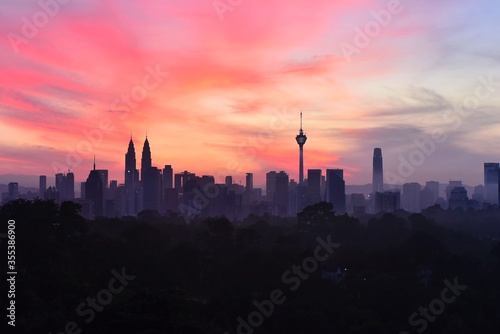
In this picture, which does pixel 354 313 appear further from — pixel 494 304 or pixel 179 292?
pixel 179 292

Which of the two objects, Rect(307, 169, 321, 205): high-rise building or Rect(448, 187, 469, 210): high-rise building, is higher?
Rect(307, 169, 321, 205): high-rise building

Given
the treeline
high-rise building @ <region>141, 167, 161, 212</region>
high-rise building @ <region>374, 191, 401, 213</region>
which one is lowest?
the treeline

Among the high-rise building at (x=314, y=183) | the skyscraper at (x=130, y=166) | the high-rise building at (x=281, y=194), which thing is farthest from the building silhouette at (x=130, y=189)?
the high-rise building at (x=314, y=183)

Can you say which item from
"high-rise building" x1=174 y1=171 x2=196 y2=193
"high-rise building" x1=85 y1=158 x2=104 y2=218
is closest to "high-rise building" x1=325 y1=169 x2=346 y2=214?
"high-rise building" x1=174 y1=171 x2=196 y2=193

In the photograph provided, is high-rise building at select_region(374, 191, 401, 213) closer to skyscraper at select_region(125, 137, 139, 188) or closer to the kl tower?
the kl tower

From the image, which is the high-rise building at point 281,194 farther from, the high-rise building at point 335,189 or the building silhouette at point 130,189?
the building silhouette at point 130,189
